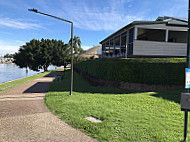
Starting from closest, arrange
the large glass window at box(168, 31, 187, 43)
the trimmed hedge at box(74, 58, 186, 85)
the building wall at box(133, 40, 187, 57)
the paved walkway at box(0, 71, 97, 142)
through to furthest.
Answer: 1. the paved walkway at box(0, 71, 97, 142)
2. the trimmed hedge at box(74, 58, 186, 85)
3. the building wall at box(133, 40, 187, 57)
4. the large glass window at box(168, 31, 187, 43)

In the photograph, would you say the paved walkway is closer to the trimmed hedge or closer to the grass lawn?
the grass lawn

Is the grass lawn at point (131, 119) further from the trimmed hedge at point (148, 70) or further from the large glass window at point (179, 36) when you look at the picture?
the large glass window at point (179, 36)

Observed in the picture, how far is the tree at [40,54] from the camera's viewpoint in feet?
138

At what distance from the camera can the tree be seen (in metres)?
42.0

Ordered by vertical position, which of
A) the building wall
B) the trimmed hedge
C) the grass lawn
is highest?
the building wall

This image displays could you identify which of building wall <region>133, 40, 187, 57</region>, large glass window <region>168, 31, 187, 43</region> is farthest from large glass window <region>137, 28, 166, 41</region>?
building wall <region>133, 40, 187, 57</region>

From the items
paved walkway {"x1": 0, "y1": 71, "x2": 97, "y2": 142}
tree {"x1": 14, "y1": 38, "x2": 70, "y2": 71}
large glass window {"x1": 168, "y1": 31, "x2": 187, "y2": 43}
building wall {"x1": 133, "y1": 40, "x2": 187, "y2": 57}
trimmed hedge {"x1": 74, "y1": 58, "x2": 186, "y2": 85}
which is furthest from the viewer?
tree {"x1": 14, "y1": 38, "x2": 70, "y2": 71}

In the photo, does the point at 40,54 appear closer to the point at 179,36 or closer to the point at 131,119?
the point at 179,36

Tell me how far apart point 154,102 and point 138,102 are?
2.48 feet

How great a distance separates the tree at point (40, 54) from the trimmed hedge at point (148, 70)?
109 ft

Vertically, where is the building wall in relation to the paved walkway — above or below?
above

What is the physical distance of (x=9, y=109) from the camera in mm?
5742

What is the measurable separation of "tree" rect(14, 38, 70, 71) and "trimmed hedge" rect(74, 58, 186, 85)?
3311 cm

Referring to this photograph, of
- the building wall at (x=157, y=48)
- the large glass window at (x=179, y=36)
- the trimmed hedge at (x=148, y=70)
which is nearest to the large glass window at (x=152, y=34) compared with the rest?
the large glass window at (x=179, y=36)
